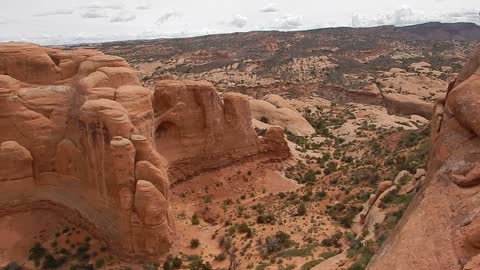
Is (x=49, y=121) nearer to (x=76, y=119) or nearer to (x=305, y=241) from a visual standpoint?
(x=76, y=119)

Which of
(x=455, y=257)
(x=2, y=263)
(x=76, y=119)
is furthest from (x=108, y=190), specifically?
(x=455, y=257)

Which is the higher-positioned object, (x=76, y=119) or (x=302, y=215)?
(x=76, y=119)

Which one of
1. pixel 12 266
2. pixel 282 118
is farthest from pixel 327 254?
pixel 282 118

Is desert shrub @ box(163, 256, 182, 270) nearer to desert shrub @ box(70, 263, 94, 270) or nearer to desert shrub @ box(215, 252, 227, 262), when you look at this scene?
desert shrub @ box(215, 252, 227, 262)

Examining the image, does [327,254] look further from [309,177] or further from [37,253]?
[309,177]

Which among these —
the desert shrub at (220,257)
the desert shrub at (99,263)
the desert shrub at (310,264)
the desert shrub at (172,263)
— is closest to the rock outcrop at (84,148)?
the desert shrub at (172,263)
